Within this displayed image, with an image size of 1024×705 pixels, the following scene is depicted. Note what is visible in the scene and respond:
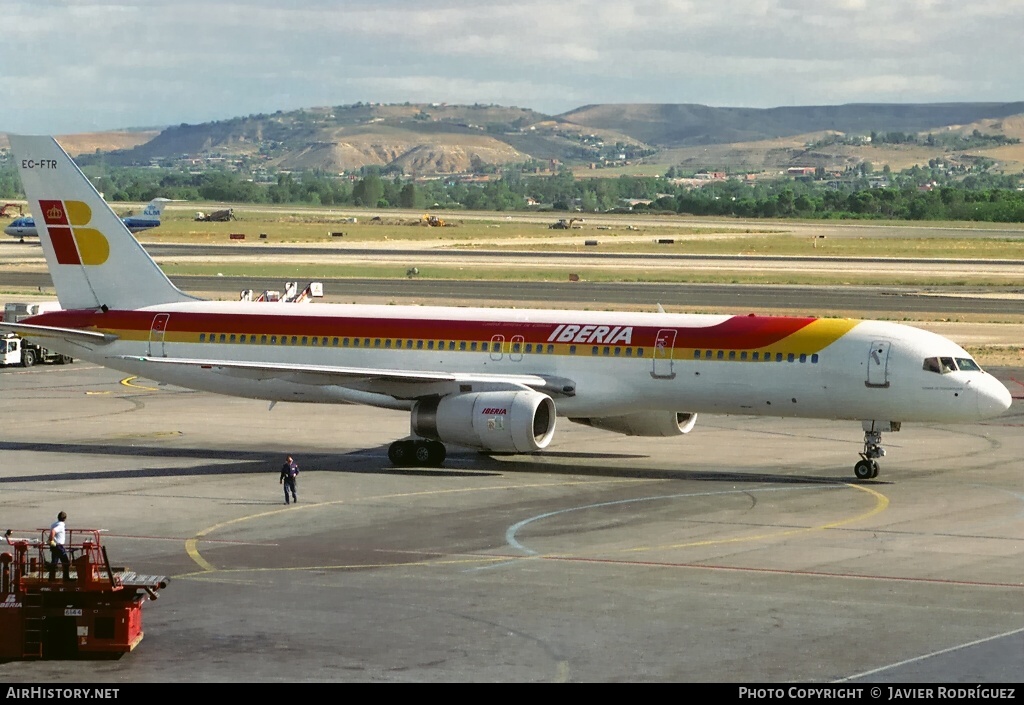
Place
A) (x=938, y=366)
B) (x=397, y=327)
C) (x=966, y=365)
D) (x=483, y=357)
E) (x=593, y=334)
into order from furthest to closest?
1. (x=397, y=327)
2. (x=483, y=357)
3. (x=593, y=334)
4. (x=966, y=365)
5. (x=938, y=366)

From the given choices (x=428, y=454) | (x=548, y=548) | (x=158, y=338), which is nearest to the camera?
(x=548, y=548)

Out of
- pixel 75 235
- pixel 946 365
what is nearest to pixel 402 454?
pixel 75 235

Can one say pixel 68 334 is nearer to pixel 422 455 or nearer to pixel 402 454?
pixel 402 454

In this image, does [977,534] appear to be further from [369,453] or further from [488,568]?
[369,453]

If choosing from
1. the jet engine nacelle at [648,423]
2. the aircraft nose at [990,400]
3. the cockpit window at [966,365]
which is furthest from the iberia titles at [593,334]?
the aircraft nose at [990,400]

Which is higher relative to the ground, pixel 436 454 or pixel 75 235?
pixel 75 235

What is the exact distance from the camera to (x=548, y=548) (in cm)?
3612

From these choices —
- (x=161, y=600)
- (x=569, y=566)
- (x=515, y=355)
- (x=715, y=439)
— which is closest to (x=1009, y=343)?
(x=715, y=439)

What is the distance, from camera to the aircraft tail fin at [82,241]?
53.1 metres

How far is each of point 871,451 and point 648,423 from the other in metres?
7.38

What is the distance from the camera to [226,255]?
14712 cm

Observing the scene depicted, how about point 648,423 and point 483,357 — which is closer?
point 483,357

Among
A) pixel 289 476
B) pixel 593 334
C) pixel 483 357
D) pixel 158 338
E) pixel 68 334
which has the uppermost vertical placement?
pixel 593 334
